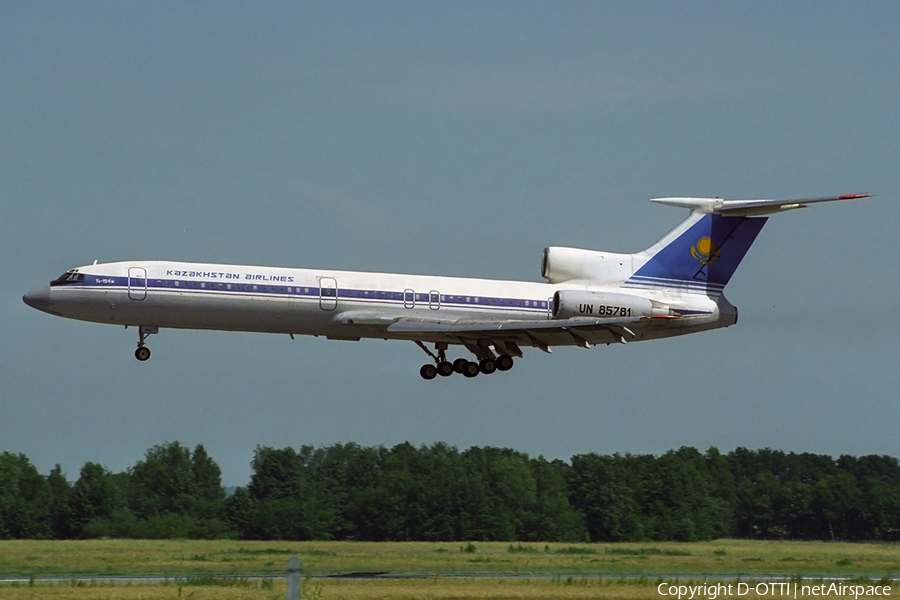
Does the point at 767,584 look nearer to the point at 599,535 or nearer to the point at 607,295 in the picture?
the point at 607,295

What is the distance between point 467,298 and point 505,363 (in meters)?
3.65

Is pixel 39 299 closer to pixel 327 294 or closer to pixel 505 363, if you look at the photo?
pixel 327 294

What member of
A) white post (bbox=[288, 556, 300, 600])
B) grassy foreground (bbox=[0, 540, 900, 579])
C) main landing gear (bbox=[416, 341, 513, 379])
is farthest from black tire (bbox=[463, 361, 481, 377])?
white post (bbox=[288, 556, 300, 600])

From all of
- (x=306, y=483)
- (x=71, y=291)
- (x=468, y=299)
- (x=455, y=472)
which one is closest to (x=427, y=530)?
(x=455, y=472)

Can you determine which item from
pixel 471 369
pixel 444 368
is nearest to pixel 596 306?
pixel 471 369

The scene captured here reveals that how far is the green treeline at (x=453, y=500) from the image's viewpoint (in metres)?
57.5

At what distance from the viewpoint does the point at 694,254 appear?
4972cm

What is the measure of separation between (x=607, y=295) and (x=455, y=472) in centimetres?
1742

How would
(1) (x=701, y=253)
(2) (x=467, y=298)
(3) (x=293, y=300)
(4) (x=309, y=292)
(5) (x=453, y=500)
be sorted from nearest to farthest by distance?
1. (3) (x=293, y=300)
2. (4) (x=309, y=292)
3. (2) (x=467, y=298)
4. (1) (x=701, y=253)
5. (5) (x=453, y=500)

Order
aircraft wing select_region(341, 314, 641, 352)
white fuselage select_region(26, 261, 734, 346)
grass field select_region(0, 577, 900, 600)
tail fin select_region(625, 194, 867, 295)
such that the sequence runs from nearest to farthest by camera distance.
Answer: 1. grass field select_region(0, 577, 900, 600)
2. white fuselage select_region(26, 261, 734, 346)
3. aircraft wing select_region(341, 314, 641, 352)
4. tail fin select_region(625, 194, 867, 295)

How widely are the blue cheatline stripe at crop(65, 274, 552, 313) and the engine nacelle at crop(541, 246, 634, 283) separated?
1.82 m

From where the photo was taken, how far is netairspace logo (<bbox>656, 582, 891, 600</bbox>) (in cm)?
3441

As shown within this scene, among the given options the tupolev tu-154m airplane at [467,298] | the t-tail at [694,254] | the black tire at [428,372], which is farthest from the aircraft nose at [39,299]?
the t-tail at [694,254]

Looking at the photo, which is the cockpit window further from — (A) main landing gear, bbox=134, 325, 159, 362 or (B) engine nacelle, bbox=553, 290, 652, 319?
(B) engine nacelle, bbox=553, 290, 652, 319
